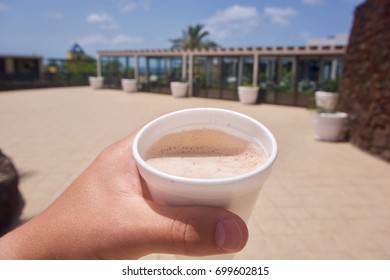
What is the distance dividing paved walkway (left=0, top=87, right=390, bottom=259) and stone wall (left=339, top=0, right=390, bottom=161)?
1.38 ft

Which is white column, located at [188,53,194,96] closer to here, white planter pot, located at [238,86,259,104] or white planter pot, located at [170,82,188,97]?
white planter pot, located at [170,82,188,97]

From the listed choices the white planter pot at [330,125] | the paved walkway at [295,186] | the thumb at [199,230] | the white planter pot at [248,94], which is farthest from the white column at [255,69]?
the thumb at [199,230]

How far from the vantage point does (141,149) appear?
3.39 feet

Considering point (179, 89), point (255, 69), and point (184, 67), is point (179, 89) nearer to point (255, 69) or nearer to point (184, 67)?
point (184, 67)

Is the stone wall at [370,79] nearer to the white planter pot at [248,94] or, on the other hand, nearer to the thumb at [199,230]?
the thumb at [199,230]

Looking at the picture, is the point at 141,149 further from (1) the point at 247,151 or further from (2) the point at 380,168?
(2) the point at 380,168

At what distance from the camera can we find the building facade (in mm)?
14430

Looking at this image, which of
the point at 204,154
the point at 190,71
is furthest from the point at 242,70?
the point at 204,154

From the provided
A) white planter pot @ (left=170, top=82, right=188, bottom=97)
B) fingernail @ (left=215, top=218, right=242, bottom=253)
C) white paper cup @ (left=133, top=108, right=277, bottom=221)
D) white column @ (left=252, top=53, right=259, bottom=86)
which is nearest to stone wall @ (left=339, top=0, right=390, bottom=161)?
white paper cup @ (left=133, top=108, right=277, bottom=221)

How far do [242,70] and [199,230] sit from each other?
16583 millimetres

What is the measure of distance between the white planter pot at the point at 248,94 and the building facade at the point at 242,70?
0.53 metres

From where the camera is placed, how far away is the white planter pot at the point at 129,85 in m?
20.5

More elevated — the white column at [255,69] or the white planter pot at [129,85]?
the white column at [255,69]
